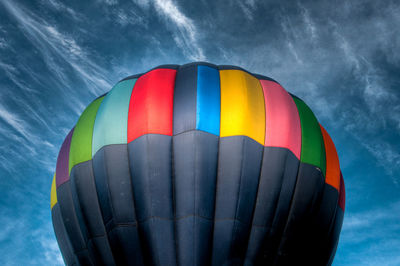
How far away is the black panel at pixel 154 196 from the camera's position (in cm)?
501

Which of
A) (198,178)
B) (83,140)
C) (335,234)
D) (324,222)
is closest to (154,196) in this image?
(198,178)

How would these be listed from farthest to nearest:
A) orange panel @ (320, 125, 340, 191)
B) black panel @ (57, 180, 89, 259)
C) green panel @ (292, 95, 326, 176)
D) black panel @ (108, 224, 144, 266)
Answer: orange panel @ (320, 125, 340, 191) < black panel @ (57, 180, 89, 259) < green panel @ (292, 95, 326, 176) < black panel @ (108, 224, 144, 266)

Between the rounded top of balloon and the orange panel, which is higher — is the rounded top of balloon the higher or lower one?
the lower one

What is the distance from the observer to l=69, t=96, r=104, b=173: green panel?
5.87 metres

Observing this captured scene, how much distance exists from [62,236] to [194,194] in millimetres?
3465

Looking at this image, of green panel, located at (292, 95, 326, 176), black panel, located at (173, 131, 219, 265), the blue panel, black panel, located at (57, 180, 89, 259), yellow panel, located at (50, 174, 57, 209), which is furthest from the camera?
yellow panel, located at (50, 174, 57, 209)

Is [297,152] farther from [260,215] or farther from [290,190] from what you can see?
[260,215]

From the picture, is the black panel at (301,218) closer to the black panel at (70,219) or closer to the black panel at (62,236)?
the black panel at (70,219)

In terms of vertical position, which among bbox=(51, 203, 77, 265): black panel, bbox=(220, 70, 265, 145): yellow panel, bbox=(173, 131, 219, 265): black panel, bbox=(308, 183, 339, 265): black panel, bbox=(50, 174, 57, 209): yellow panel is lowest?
bbox=(51, 203, 77, 265): black panel

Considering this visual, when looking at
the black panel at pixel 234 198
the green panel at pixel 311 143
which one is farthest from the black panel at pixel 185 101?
the green panel at pixel 311 143

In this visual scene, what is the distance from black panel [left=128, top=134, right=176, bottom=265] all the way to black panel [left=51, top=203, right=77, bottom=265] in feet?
7.20

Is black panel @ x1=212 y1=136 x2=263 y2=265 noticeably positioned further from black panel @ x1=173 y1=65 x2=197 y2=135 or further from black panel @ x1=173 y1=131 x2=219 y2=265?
black panel @ x1=173 y1=65 x2=197 y2=135

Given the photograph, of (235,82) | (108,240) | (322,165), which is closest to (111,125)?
(108,240)

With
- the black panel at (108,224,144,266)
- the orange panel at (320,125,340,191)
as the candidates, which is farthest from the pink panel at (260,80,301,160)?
the black panel at (108,224,144,266)
